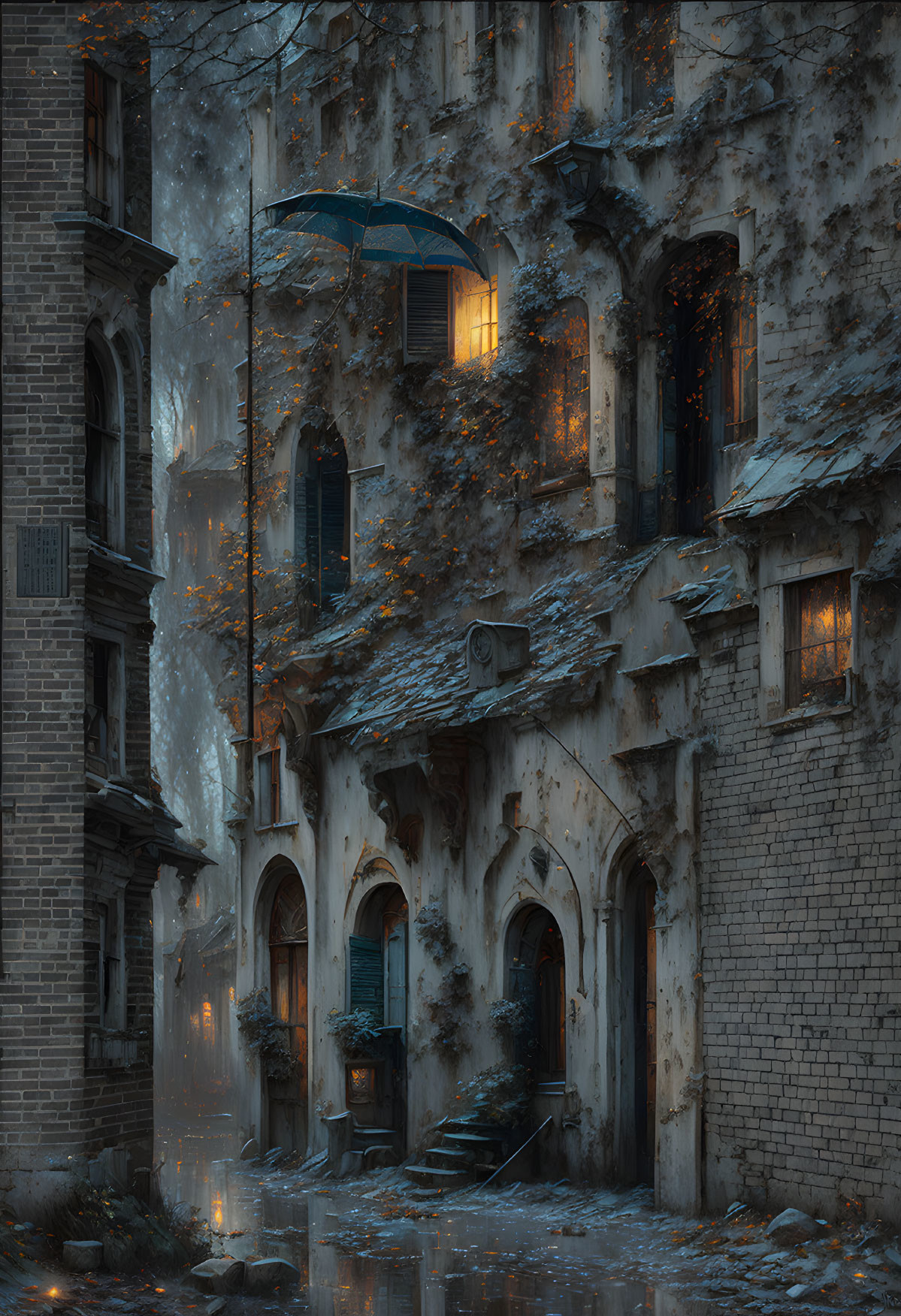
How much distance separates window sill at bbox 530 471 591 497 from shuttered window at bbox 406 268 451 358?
10.6 feet

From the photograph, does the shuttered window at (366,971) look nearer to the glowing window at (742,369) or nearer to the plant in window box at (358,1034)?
the plant in window box at (358,1034)

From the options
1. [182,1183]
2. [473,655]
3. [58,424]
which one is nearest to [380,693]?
[473,655]

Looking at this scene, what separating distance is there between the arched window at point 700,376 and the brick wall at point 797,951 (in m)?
3.78

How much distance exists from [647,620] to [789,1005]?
16.2 ft

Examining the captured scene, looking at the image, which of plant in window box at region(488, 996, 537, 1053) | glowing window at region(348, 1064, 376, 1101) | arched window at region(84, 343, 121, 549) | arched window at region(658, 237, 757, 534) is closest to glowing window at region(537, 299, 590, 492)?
arched window at region(658, 237, 757, 534)

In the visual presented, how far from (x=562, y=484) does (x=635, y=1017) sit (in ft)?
22.0

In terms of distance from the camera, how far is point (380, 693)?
→ 899 inches

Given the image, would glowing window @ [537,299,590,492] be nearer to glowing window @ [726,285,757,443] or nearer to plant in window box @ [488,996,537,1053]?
glowing window @ [726,285,757,443]

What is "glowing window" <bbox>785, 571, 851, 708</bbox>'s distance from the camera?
14578 millimetres

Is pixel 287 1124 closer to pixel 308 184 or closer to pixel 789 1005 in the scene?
pixel 789 1005

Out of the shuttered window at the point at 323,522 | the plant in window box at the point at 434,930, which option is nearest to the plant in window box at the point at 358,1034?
the plant in window box at the point at 434,930

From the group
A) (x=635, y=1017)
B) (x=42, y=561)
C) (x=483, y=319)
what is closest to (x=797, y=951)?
(x=635, y=1017)

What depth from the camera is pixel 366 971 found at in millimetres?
23766

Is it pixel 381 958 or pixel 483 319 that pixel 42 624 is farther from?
pixel 381 958
